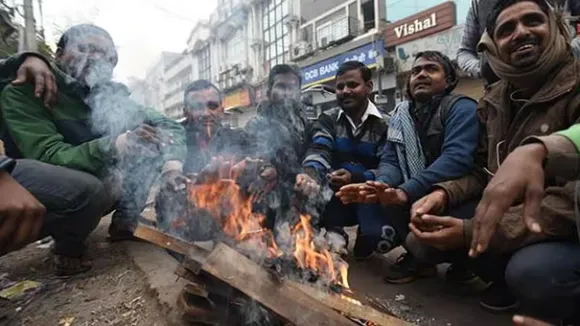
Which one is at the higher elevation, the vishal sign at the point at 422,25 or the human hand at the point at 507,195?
the vishal sign at the point at 422,25

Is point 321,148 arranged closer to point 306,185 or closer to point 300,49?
point 306,185

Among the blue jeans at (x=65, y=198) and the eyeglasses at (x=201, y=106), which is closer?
the blue jeans at (x=65, y=198)

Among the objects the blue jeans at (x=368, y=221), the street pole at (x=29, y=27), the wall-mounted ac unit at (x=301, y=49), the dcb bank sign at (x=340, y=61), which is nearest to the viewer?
the blue jeans at (x=368, y=221)

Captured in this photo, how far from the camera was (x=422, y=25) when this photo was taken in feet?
51.9

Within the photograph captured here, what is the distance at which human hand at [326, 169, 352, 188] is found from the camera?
132 inches

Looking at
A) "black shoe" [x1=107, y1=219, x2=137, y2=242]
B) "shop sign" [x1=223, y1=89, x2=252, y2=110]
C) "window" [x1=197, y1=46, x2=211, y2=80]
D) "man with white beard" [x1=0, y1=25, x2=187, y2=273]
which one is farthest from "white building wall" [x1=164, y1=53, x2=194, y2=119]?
"black shoe" [x1=107, y1=219, x2=137, y2=242]

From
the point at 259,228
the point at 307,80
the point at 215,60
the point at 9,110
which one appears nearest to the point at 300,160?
the point at 259,228

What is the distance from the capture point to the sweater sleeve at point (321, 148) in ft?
11.8

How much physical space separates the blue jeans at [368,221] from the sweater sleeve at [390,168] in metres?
0.29

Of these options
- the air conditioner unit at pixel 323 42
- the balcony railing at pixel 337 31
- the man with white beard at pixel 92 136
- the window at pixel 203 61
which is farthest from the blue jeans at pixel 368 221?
the air conditioner unit at pixel 323 42

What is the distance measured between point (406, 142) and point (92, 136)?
2676 millimetres

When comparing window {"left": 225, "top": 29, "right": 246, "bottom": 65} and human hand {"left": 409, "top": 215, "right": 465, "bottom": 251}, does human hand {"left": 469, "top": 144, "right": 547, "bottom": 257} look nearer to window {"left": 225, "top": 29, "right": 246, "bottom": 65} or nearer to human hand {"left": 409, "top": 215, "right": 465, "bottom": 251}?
human hand {"left": 409, "top": 215, "right": 465, "bottom": 251}

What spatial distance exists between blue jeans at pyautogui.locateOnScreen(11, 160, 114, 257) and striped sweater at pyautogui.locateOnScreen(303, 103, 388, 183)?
1807 mm

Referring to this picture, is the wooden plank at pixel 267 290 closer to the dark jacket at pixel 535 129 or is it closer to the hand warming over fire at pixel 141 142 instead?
the dark jacket at pixel 535 129
